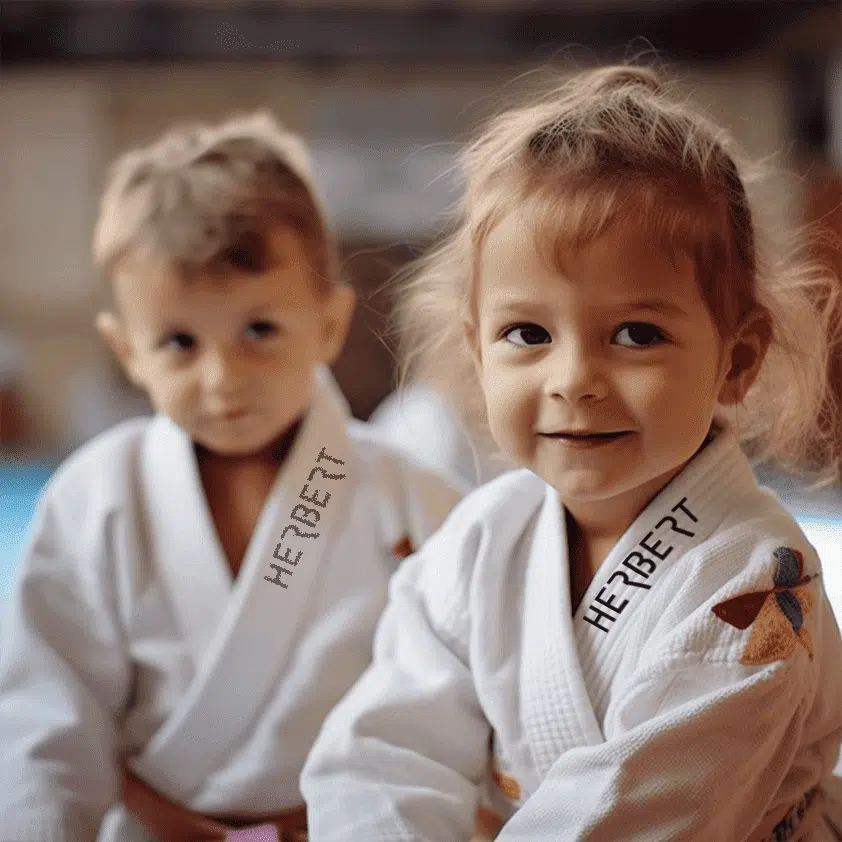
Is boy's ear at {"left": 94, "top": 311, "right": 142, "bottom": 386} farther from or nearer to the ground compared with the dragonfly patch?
farther from the ground

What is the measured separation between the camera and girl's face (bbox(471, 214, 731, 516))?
0.45 meters

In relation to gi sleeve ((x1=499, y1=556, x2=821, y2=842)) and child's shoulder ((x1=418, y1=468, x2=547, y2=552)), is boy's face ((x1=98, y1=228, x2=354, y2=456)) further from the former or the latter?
gi sleeve ((x1=499, y1=556, x2=821, y2=842))

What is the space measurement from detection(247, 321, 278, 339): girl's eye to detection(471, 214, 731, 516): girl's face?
0.17 m

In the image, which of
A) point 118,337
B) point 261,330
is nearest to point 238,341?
point 261,330

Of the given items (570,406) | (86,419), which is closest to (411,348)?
(570,406)

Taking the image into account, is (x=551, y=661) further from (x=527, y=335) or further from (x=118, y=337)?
(x=118, y=337)

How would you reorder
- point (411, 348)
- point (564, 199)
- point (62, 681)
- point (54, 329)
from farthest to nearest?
1. point (54, 329)
2. point (62, 681)
3. point (411, 348)
4. point (564, 199)

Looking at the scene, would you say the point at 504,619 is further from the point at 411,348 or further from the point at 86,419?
the point at 86,419

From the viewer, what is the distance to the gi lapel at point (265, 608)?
63 cm

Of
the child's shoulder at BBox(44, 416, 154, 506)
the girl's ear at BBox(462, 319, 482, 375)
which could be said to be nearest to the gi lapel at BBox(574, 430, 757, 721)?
the girl's ear at BBox(462, 319, 482, 375)

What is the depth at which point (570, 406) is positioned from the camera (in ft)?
1.51

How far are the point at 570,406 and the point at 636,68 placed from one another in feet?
Result: 0.52

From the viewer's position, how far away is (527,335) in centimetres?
48

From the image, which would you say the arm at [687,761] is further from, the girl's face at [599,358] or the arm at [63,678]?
the arm at [63,678]
